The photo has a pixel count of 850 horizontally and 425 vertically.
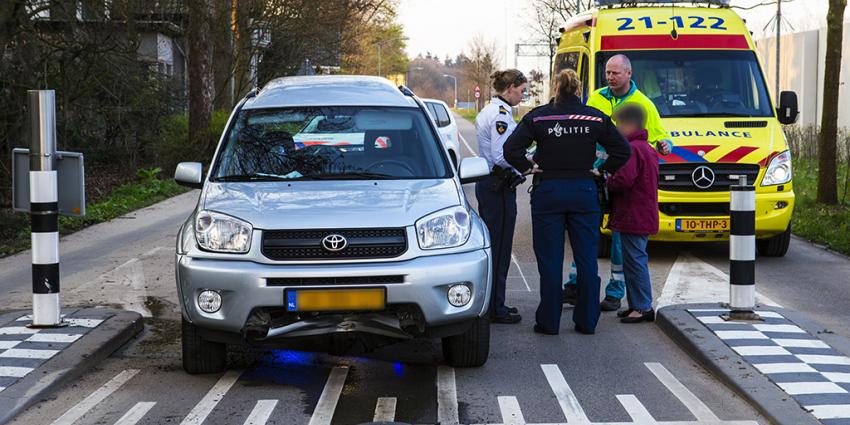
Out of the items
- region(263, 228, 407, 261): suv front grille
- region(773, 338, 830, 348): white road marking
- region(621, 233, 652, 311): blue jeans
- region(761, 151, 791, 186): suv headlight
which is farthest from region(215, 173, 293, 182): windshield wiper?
region(761, 151, 791, 186): suv headlight

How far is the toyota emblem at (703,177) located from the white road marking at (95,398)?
6228 millimetres

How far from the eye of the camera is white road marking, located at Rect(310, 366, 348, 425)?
227 inches

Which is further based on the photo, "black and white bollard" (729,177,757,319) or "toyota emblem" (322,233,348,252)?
"black and white bollard" (729,177,757,319)

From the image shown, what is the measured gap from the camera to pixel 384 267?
614 centimetres

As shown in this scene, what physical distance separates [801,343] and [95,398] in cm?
434

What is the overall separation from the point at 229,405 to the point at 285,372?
0.86 m

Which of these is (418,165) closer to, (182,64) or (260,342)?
(260,342)

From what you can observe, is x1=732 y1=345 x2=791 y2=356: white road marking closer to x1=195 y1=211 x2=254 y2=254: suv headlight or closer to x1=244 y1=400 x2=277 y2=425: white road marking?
x1=244 y1=400 x2=277 y2=425: white road marking

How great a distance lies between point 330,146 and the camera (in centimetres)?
734

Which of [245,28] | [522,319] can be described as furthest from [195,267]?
[245,28]

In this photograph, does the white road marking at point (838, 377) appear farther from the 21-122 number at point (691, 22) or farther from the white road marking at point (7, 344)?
the 21-122 number at point (691, 22)

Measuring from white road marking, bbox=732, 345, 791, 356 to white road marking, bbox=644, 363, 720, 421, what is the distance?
1.65 ft

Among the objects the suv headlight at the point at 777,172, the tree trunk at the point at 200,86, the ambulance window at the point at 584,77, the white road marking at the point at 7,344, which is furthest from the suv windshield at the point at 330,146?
the tree trunk at the point at 200,86

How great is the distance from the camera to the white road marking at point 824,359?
263 inches
